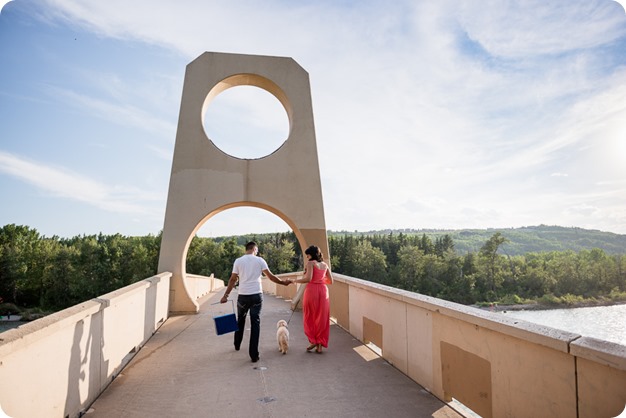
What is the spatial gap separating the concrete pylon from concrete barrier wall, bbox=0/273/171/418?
4.23 m

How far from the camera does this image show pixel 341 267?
8662cm

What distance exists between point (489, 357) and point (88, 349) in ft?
13.1

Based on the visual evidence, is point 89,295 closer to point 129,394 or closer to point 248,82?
point 248,82

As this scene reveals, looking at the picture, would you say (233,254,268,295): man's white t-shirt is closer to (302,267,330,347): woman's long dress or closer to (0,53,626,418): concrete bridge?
(302,267,330,347): woman's long dress

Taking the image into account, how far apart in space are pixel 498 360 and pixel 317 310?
3.31 metres

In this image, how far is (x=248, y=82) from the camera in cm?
1150

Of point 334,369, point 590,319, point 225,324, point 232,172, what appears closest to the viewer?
point 334,369

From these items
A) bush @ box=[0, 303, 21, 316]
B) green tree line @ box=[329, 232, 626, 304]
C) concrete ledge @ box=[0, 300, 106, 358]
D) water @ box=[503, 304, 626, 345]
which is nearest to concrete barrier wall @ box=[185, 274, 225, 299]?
concrete ledge @ box=[0, 300, 106, 358]

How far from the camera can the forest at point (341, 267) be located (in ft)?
212

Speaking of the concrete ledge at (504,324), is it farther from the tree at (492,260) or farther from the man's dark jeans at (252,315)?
the tree at (492,260)

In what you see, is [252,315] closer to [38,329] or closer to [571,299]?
[38,329]

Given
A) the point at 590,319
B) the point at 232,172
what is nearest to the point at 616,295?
the point at 590,319

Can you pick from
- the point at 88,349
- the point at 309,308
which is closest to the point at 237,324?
the point at 309,308

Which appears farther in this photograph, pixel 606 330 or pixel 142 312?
pixel 606 330
